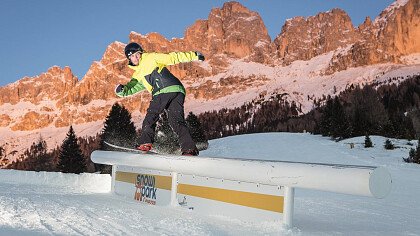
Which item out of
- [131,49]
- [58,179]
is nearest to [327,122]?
[58,179]

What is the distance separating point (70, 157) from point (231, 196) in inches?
2154

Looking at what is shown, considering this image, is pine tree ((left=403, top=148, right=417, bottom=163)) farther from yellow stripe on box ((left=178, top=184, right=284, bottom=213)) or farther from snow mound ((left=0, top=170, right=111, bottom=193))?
yellow stripe on box ((left=178, top=184, right=284, bottom=213))

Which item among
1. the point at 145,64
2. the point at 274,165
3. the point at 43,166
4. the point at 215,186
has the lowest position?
the point at 43,166

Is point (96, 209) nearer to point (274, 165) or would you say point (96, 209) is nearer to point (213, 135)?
point (274, 165)

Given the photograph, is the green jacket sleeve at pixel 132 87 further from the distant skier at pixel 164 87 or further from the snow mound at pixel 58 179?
the snow mound at pixel 58 179

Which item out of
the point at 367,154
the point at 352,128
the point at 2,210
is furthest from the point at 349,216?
the point at 352,128

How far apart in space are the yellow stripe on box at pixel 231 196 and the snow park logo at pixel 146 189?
142mm

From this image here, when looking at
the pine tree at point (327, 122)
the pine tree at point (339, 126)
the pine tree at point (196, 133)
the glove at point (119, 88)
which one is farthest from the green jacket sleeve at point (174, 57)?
the pine tree at point (327, 122)

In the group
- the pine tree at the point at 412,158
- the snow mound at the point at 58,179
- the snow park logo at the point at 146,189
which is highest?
the pine tree at the point at 412,158

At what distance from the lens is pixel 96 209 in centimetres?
463

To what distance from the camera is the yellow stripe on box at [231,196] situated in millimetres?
4141

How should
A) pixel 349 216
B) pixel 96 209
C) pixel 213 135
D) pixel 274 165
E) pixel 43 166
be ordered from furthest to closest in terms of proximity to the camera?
pixel 213 135 → pixel 43 166 → pixel 349 216 → pixel 96 209 → pixel 274 165

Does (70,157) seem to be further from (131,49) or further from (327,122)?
(131,49)

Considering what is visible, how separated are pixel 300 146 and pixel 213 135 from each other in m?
99.1
